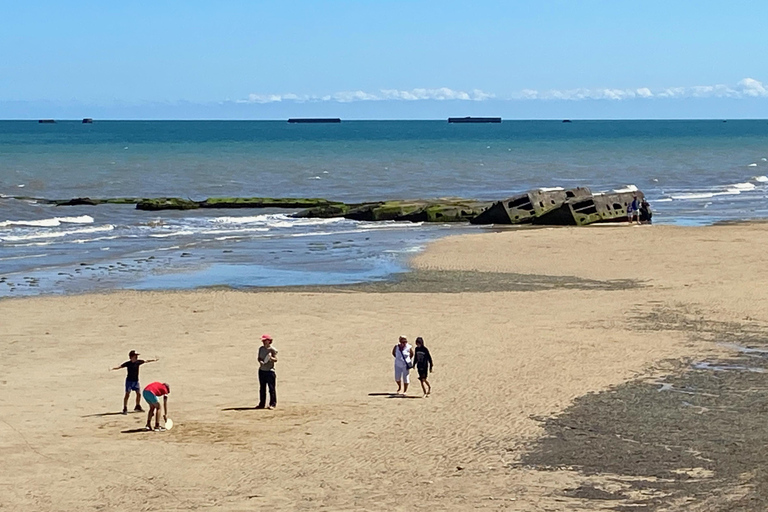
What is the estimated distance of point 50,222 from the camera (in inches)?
2012

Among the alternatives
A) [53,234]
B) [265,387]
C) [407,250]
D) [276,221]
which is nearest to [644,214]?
[407,250]

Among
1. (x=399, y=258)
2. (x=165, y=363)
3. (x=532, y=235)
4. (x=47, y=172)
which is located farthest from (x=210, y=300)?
(x=47, y=172)

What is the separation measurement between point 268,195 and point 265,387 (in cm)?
5170

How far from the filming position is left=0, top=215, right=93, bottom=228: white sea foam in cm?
5022

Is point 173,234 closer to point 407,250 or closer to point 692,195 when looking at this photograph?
point 407,250

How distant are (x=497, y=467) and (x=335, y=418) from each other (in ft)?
11.2

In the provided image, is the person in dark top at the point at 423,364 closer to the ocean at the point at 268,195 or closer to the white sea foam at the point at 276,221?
the ocean at the point at 268,195

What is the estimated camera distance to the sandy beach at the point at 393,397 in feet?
46.6

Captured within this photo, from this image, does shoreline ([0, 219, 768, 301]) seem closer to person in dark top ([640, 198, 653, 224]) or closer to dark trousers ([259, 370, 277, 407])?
dark trousers ([259, 370, 277, 407])

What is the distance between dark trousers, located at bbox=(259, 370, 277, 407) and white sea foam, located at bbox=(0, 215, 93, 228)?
34124 mm

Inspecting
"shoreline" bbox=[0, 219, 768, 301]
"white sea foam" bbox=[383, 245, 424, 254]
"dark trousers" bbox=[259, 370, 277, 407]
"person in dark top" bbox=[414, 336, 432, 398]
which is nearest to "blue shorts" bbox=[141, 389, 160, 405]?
"dark trousers" bbox=[259, 370, 277, 407]

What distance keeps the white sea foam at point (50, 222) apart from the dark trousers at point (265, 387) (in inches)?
1343

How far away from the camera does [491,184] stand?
78000 millimetres

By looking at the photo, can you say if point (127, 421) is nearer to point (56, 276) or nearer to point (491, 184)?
point (56, 276)
